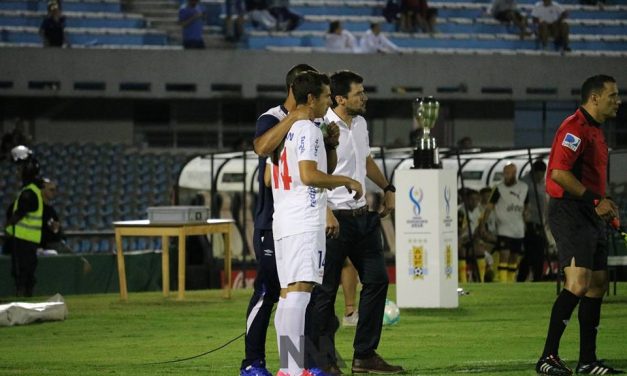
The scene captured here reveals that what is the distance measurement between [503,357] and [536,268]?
390 inches

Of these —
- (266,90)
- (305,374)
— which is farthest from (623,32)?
(305,374)

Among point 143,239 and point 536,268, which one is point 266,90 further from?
point 536,268

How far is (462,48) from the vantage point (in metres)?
29.5

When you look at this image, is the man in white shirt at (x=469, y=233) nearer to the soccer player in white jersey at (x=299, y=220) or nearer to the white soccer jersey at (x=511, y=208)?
the white soccer jersey at (x=511, y=208)

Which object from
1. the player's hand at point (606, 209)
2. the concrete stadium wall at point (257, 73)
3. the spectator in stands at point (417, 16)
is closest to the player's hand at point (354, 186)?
the player's hand at point (606, 209)

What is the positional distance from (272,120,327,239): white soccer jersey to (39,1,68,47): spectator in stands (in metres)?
19.3

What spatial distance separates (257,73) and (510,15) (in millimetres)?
6264

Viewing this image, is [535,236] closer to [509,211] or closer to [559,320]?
[509,211]

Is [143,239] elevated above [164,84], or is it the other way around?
[164,84]

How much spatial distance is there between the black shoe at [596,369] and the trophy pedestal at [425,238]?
518 centimetres

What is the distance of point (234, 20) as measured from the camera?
28578 mm

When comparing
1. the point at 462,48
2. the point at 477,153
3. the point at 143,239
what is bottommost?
the point at 143,239

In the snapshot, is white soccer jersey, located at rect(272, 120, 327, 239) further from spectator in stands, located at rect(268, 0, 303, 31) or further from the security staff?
spectator in stands, located at rect(268, 0, 303, 31)

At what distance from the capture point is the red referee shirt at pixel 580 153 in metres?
8.48
